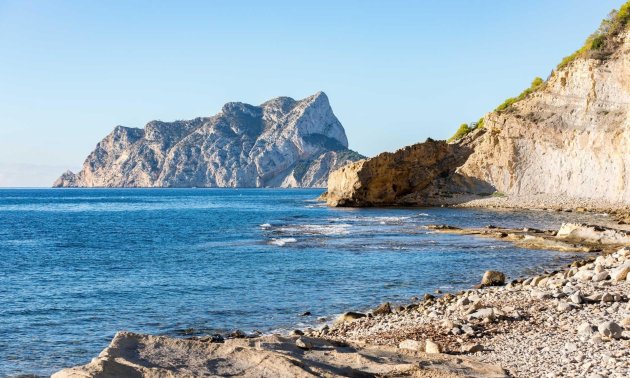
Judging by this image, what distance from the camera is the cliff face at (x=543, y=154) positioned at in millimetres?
63438

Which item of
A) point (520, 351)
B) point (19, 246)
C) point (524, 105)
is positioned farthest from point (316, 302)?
point (524, 105)

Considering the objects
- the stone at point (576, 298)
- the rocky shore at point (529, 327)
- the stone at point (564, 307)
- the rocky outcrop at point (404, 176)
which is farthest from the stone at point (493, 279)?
the rocky outcrop at point (404, 176)

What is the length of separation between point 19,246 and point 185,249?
43.0 feet

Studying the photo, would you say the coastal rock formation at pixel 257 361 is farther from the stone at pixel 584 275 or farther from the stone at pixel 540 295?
the stone at pixel 584 275

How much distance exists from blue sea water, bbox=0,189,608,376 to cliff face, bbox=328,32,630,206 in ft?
60.6

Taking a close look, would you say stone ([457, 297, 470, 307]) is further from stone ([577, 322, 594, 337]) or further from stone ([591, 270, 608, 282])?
stone ([577, 322, 594, 337])

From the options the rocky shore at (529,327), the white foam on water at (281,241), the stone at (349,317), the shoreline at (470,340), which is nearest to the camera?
the shoreline at (470,340)

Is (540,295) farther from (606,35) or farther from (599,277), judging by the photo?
(606,35)

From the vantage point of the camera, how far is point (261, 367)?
30.3 feet

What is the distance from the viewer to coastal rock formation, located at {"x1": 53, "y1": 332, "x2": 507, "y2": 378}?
875 centimetres

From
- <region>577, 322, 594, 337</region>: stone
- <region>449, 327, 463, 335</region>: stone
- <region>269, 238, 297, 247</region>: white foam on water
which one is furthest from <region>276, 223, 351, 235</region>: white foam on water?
<region>577, 322, 594, 337</region>: stone

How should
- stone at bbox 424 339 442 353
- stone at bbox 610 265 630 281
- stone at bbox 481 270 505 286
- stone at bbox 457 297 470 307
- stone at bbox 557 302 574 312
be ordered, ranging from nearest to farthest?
stone at bbox 424 339 442 353 < stone at bbox 557 302 574 312 < stone at bbox 457 297 470 307 < stone at bbox 610 265 630 281 < stone at bbox 481 270 505 286

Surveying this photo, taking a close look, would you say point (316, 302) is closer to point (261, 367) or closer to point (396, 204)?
point (261, 367)

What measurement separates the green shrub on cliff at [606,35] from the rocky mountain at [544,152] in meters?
0.11
